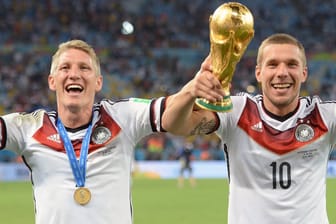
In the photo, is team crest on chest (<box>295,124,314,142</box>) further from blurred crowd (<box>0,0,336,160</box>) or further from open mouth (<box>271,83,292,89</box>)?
blurred crowd (<box>0,0,336,160</box>)

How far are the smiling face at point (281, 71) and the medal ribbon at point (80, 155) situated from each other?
1.07 m

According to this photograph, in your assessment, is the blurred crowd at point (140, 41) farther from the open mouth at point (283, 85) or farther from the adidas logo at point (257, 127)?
the open mouth at point (283, 85)

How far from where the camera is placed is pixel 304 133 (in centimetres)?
395

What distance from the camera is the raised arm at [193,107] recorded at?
2920 mm

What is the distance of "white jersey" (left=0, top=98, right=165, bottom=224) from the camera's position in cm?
371

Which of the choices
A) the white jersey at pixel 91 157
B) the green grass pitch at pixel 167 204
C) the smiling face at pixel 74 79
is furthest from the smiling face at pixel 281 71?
the green grass pitch at pixel 167 204

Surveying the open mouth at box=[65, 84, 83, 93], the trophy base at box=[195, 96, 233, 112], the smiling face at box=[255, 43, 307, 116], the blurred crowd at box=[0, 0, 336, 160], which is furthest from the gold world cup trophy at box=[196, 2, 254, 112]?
the blurred crowd at box=[0, 0, 336, 160]

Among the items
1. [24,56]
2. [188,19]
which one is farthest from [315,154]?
[188,19]

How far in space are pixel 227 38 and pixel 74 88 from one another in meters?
1.21

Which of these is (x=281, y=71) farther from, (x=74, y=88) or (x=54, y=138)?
(x=54, y=138)

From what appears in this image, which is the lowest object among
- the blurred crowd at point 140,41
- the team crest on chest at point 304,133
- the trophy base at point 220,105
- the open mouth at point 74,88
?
the trophy base at point 220,105

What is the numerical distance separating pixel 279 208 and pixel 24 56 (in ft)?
85.5

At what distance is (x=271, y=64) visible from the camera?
3.79 metres

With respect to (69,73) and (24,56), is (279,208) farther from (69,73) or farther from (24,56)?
(24,56)
